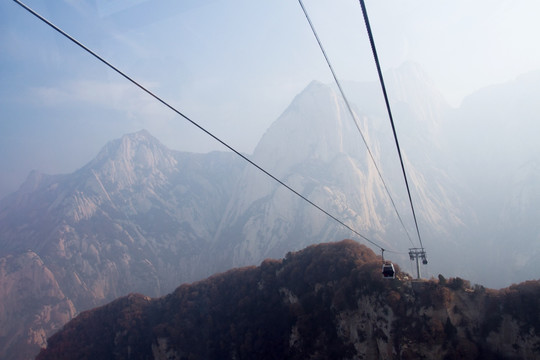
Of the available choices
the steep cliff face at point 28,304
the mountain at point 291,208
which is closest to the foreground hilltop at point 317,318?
the mountain at point 291,208

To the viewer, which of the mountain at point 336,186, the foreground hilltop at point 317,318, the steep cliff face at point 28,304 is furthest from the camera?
the mountain at point 336,186

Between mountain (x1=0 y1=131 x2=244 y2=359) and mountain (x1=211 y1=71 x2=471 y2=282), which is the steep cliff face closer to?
mountain (x1=0 y1=131 x2=244 y2=359)

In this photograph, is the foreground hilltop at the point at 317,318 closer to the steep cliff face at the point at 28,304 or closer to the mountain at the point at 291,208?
the mountain at the point at 291,208

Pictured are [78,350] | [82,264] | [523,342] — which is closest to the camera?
[523,342]

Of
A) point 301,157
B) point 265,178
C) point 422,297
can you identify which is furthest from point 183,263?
point 422,297

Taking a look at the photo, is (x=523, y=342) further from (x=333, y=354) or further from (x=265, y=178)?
(x=265, y=178)

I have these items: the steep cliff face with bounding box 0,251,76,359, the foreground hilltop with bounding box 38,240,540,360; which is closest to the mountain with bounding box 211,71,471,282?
the steep cliff face with bounding box 0,251,76,359
